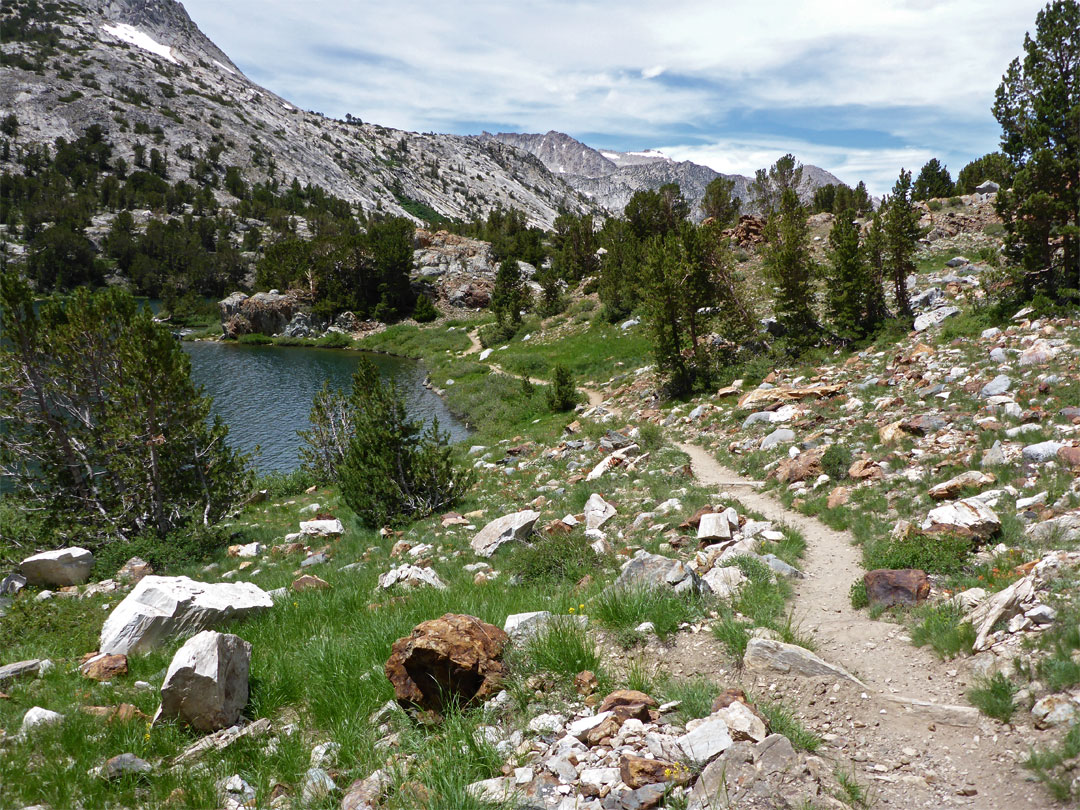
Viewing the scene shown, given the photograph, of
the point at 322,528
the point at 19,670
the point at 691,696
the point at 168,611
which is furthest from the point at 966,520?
the point at 322,528

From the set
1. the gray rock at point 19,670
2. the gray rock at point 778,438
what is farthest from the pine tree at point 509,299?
the gray rock at point 19,670

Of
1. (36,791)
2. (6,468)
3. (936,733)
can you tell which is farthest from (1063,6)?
(6,468)

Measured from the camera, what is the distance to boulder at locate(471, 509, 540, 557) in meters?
12.5

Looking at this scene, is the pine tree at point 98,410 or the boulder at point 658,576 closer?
the boulder at point 658,576

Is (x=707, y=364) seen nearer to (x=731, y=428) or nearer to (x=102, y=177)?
(x=731, y=428)

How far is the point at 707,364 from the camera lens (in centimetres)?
2809

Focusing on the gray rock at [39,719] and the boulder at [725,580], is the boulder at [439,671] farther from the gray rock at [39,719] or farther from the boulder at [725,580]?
the boulder at [725,580]

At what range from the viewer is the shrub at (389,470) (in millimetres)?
17828

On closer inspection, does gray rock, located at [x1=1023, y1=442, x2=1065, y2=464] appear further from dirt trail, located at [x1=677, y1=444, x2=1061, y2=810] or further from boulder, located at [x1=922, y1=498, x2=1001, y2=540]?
dirt trail, located at [x1=677, y1=444, x2=1061, y2=810]

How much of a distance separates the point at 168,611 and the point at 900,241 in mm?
29891

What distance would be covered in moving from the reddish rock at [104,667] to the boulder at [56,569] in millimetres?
8476

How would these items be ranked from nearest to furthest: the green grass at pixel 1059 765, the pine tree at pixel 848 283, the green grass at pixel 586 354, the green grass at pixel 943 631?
the green grass at pixel 1059 765 → the green grass at pixel 943 631 → the pine tree at pixel 848 283 → the green grass at pixel 586 354

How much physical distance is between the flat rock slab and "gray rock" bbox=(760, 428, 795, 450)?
11.4 metres

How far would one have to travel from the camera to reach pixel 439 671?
5676mm
